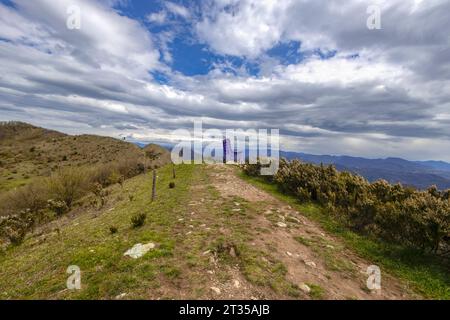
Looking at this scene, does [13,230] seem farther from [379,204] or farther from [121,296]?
[379,204]

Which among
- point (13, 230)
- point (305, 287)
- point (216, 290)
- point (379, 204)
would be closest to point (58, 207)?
point (13, 230)

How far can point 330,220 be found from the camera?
13.0 meters

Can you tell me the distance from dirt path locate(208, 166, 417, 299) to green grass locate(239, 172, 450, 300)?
455 millimetres

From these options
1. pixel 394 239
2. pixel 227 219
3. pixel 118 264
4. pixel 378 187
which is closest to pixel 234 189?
pixel 227 219

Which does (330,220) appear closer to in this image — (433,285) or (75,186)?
(433,285)

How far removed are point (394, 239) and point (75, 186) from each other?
96.8 feet

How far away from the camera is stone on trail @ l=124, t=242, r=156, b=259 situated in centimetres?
823

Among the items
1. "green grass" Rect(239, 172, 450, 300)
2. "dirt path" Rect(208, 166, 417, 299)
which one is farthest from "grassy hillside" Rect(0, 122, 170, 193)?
"green grass" Rect(239, 172, 450, 300)

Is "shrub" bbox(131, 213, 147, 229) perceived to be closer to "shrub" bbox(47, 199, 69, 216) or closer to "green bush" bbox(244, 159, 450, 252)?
"green bush" bbox(244, 159, 450, 252)

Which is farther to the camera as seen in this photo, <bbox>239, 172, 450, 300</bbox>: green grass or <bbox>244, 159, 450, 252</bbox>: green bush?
<bbox>244, 159, 450, 252</bbox>: green bush

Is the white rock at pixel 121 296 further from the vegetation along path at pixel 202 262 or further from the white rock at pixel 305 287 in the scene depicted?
the white rock at pixel 305 287

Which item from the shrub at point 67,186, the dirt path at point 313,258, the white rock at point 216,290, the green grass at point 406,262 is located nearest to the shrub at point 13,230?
the shrub at point 67,186

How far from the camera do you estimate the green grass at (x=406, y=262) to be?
764 cm

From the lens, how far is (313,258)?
28.3ft
